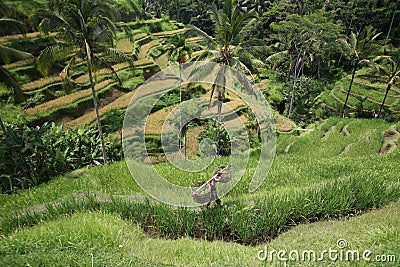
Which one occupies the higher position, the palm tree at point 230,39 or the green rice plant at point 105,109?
the palm tree at point 230,39

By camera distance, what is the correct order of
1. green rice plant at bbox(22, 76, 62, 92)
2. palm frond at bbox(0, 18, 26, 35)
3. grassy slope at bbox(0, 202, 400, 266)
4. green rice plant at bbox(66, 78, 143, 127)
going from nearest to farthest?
1. grassy slope at bbox(0, 202, 400, 266)
2. palm frond at bbox(0, 18, 26, 35)
3. green rice plant at bbox(66, 78, 143, 127)
4. green rice plant at bbox(22, 76, 62, 92)

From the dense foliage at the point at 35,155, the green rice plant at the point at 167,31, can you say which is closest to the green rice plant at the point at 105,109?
the dense foliage at the point at 35,155

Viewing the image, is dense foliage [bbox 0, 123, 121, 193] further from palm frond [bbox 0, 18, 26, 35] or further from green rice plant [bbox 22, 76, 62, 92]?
green rice plant [bbox 22, 76, 62, 92]

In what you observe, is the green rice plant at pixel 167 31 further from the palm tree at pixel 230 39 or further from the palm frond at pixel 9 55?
the palm frond at pixel 9 55

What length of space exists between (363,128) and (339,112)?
7.92 meters

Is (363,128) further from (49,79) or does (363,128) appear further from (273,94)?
(49,79)

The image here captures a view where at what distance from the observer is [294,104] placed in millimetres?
26797

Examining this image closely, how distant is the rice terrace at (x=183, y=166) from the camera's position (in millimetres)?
4359

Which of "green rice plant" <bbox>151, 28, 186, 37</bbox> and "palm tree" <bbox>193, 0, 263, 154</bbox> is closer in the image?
"palm tree" <bbox>193, 0, 263, 154</bbox>

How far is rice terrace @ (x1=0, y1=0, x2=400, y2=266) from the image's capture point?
14.3 ft

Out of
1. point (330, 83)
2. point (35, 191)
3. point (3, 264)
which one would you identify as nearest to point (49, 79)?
point (35, 191)

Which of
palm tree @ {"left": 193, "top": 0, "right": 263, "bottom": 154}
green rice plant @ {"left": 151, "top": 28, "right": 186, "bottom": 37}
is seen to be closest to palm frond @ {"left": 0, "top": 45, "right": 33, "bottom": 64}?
palm tree @ {"left": 193, "top": 0, "right": 263, "bottom": 154}

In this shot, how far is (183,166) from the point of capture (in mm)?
10188

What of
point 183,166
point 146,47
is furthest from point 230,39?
point 146,47
